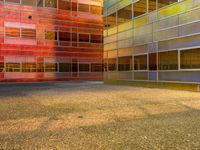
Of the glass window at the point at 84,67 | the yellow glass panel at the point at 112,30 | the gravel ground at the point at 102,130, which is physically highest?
the yellow glass panel at the point at 112,30

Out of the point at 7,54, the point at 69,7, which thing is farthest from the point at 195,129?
the point at 69,7

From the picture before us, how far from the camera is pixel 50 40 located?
34.8 meters

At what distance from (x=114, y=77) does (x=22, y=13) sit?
16991mm

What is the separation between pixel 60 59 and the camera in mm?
35469

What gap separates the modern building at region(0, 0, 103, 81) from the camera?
32.0m

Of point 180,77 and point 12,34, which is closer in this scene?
point 180,77

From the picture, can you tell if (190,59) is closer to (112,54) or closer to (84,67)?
(112,54)

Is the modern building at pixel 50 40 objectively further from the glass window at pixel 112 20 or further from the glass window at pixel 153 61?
the glass window at pixel 153 61

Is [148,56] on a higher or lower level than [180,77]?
higher

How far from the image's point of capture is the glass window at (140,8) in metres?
20.1

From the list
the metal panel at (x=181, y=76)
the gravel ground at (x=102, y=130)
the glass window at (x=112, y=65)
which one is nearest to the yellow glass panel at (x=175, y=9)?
the metal panel at (x=181, y=76)

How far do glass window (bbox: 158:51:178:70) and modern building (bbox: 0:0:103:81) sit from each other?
20.1m

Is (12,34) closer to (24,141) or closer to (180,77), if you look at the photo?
(180,77)

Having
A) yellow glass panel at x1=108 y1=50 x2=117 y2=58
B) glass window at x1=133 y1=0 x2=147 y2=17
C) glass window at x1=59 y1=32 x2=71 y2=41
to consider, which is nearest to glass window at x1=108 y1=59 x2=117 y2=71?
yellow glass panel at x1=108 y1=50 x2=117 y2=58
